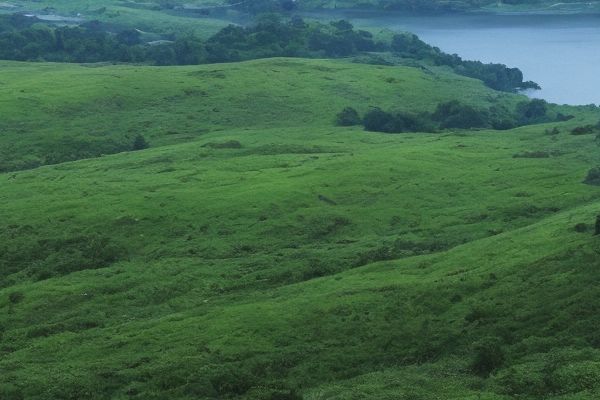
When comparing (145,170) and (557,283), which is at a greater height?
(557,283)

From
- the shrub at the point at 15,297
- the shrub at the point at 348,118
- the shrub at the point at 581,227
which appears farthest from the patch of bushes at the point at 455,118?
the shrub at the point at 15,297

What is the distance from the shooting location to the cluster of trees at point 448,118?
304ft

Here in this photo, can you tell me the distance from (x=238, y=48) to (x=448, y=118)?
1812 inches

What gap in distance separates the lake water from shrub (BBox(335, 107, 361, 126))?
40.9m

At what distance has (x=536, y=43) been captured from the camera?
164m

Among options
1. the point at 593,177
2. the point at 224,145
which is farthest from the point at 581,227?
the point at 224,145

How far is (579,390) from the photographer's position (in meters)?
28.7

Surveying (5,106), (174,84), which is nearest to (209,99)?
(174,84)

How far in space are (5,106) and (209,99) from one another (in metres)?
20.1

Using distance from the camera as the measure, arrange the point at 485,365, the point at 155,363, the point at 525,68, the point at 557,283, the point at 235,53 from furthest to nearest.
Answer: the point at 525,68 < the point at 235,53 < the point at 557,283 < the point at 155,363 < the point at 485,365

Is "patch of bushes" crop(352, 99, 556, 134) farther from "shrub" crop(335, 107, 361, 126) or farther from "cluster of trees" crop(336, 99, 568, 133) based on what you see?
"shrub" crop(335, 107, 361, 126)

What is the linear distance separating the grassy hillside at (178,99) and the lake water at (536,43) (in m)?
18.1

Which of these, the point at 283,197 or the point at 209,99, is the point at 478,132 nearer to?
the point at 209,99

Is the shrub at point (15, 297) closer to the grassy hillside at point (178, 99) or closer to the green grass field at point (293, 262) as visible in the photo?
the green grass field at point (293, 262)
